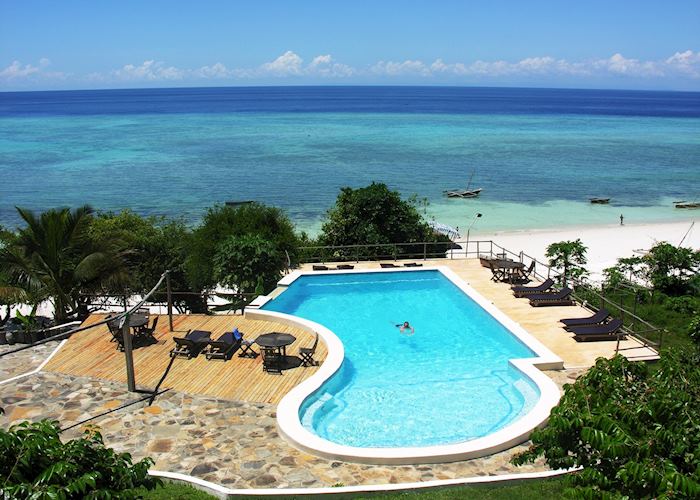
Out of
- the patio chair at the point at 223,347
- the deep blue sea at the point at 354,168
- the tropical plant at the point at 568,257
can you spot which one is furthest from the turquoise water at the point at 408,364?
the deep blue sea at the point at 354,168

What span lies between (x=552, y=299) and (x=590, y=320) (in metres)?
2.20

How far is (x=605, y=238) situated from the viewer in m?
40.5

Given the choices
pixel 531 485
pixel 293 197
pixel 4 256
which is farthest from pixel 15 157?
pixel 531 485

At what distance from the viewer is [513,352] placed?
15969 millimetres

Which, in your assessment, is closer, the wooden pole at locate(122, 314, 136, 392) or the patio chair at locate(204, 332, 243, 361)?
the wooden pole at locate(122, 314, 136, 392)

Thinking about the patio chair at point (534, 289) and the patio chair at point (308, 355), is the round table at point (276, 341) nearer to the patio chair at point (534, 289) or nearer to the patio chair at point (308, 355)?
the patio chair at point (308, 355)

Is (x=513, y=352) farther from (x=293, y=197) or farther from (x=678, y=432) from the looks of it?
(x=293, y=197)

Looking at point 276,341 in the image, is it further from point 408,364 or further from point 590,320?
point 590,320

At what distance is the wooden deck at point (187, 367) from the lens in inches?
513

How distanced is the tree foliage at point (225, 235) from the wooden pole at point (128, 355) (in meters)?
8.31

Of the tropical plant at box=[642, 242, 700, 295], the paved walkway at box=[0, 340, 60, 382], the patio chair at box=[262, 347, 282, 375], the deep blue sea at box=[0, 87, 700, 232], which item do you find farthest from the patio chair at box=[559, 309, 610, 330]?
the deep blue sea at box=[0, 87, 700, 232]

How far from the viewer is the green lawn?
920 centimetres

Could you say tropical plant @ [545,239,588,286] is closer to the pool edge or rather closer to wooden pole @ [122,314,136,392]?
the pool edge

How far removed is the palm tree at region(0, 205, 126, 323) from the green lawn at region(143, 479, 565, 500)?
1011 cm
